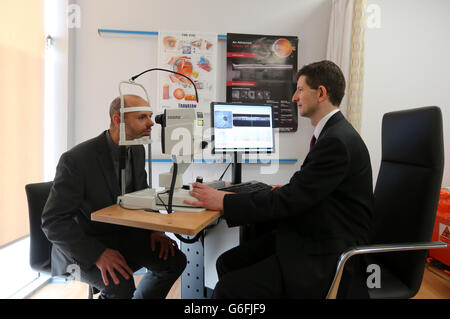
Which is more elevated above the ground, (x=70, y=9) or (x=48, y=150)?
(x=70, y=9)

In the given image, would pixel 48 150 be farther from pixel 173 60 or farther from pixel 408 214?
Result: pixel 408 214

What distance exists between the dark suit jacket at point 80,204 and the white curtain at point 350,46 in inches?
79.3

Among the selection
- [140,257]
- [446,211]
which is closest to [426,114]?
[140,257]

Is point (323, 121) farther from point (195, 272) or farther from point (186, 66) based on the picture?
point (186, 66)

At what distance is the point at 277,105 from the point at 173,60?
3.29 feet

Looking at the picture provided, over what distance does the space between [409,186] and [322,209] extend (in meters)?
0.37

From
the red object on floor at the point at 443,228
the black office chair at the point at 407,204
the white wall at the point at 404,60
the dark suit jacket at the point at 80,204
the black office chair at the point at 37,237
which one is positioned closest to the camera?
the black office chair at the point at 407,204

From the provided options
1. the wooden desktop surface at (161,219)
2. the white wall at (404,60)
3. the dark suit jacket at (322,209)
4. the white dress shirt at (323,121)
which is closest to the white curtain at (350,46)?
the white wall at (404,60)

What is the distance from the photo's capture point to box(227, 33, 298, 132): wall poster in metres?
2.50

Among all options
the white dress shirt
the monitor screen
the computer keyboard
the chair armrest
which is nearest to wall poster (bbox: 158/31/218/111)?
the monitor screen

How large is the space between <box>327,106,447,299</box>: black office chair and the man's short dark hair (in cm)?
26

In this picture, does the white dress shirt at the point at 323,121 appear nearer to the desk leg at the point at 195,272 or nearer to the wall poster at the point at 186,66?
the desk leg at the point at 195,272

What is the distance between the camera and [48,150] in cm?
227

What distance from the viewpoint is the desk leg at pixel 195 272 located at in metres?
1.71
